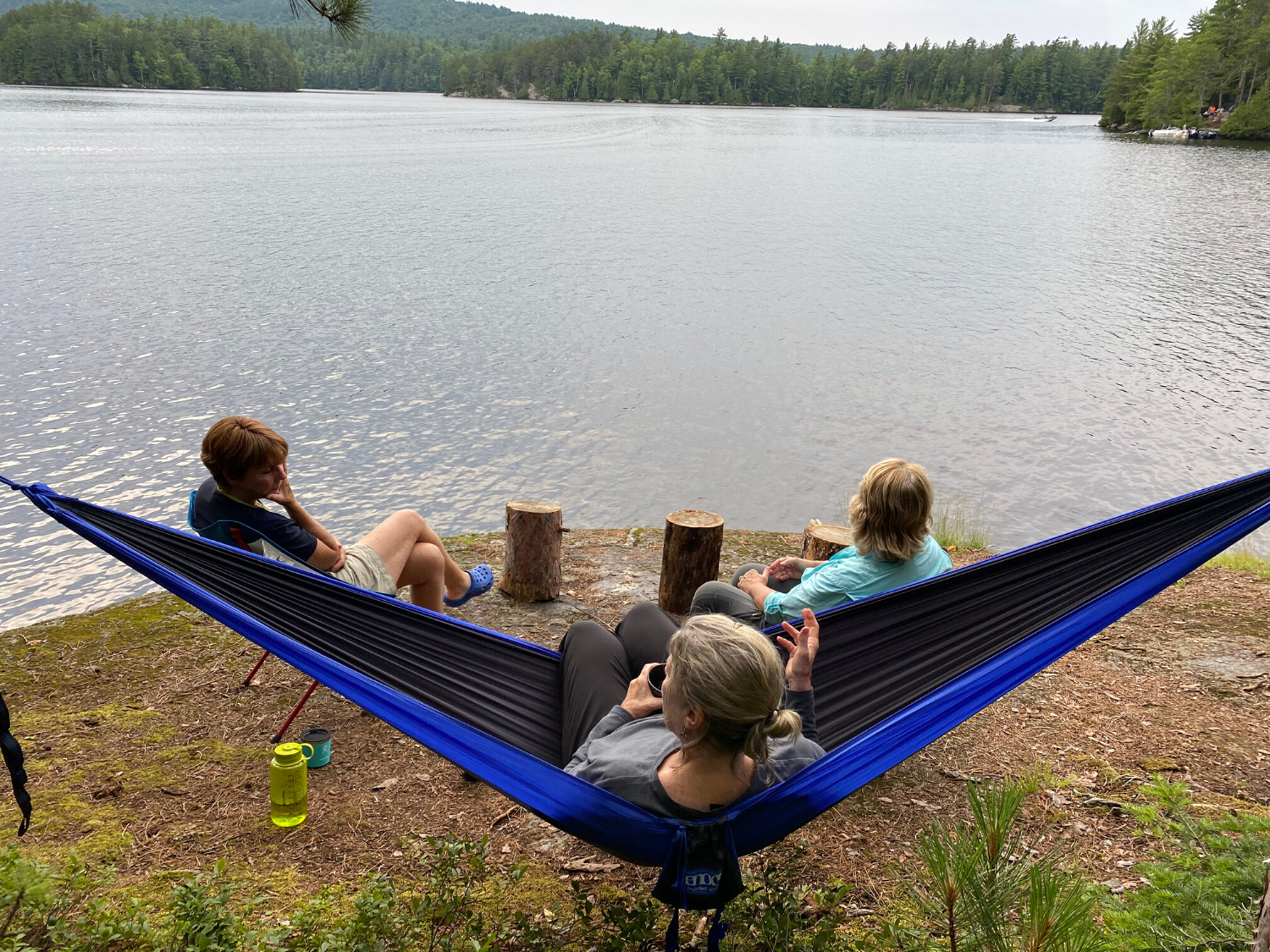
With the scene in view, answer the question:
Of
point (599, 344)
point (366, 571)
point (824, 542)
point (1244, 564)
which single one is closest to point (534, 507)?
point (366, 571)

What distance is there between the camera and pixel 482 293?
39.8 ft

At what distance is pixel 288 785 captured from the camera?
2.31m

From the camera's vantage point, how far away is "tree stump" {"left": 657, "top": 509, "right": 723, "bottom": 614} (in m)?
3.80

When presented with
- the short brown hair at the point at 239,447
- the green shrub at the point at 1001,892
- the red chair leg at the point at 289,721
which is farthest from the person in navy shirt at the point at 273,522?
the green shrub at the point at 1001,892

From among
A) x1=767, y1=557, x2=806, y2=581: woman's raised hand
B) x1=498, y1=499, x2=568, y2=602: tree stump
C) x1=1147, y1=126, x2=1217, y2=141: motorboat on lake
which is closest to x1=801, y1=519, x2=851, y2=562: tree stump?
x1=767, y1=557, x2=806, y2=581: woman's raised hand

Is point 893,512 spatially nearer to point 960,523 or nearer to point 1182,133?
point 960,523

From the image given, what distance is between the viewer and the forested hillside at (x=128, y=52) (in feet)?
193

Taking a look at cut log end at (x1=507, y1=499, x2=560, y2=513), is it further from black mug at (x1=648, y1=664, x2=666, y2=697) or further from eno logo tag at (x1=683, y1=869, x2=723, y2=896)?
eno logo tag at (x1=683, y1=869, x2=723, y2=896)

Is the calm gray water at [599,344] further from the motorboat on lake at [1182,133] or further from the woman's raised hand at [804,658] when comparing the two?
the motorboat on lake at [1182,133]

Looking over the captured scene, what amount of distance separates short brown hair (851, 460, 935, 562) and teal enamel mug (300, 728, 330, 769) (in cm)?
166

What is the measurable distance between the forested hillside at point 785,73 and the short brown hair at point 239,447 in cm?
8278

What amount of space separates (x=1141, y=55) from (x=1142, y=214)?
47015mm

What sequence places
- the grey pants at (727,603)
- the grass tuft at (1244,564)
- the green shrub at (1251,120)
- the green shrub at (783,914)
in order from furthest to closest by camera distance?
1. the green shrub at (1251,120)
2. the grass tuft at (1244,564)
3. the grey pants at (727,603)
4. the green shrub at (783,914)

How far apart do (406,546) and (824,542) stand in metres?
1.72
